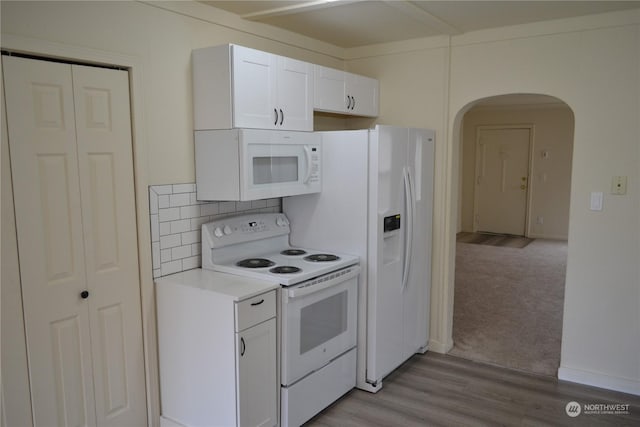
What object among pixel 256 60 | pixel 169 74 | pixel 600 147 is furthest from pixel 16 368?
pixel 600 147

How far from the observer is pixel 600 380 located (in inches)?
132

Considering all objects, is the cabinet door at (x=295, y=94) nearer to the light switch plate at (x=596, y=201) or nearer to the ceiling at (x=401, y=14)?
the ceiling at (x=401, y=14)

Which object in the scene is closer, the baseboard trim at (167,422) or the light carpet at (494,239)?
the baseboard trim at (167,422)

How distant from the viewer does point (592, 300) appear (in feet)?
11.0

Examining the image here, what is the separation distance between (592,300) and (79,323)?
3135mm

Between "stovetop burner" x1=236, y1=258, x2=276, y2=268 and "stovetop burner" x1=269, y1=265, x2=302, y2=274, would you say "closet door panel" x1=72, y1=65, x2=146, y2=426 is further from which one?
"stovetop burner" x1=269, y1=265, x2=302, y2=274

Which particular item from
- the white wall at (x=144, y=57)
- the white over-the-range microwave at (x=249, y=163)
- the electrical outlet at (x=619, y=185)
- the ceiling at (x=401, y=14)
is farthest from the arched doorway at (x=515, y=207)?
the white wall at (x=144, y=57)

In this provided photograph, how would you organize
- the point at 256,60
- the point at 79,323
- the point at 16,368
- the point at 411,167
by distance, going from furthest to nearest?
the point at 411,167 → the point at 256,60 → the point at 79,323 → the point at 16,368

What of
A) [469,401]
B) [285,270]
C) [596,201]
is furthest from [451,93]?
[469,401]

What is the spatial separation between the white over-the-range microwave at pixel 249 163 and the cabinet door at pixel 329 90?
35cm

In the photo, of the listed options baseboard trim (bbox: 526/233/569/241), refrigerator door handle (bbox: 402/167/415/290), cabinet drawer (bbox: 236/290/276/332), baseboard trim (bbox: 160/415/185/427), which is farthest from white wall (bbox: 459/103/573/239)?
baseboard trim (bbox: 160/415/185/427)

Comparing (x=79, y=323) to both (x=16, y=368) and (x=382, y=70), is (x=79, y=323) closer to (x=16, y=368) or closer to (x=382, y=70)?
(x=16, y=368)

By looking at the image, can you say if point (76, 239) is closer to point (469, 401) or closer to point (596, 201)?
point (469, 401)
